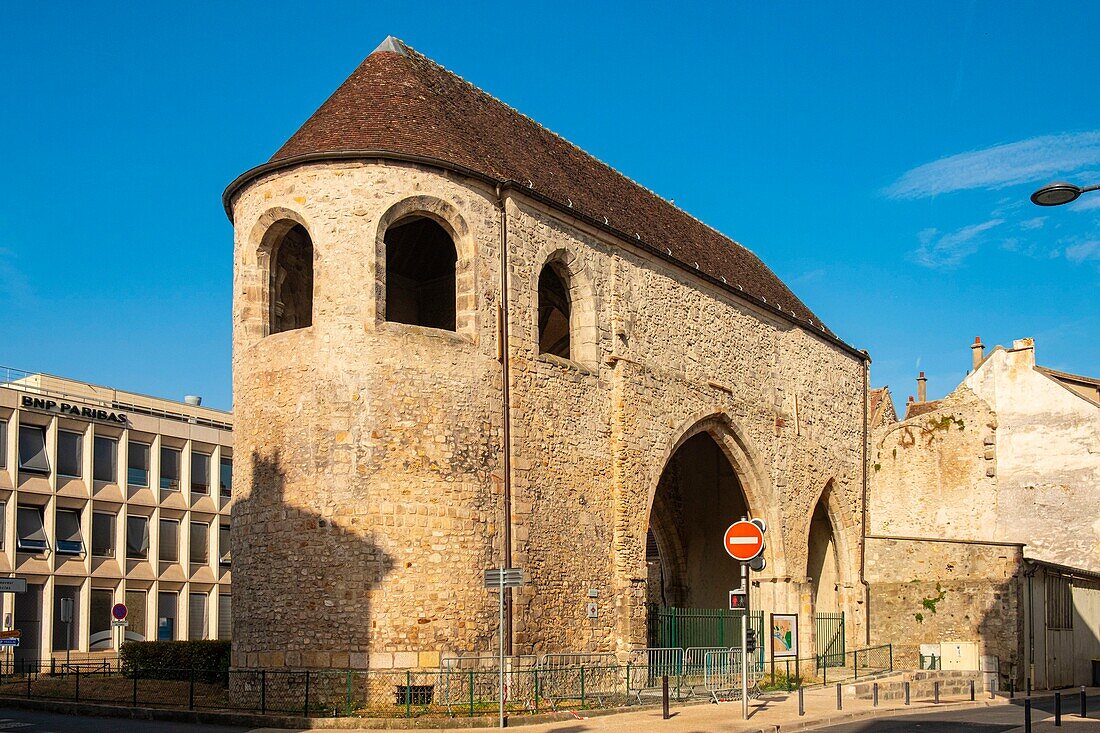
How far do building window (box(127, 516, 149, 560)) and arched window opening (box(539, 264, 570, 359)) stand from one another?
16.0 metres

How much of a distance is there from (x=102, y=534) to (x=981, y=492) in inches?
959

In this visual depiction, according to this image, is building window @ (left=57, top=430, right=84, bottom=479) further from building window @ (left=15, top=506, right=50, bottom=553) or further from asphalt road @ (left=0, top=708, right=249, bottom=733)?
asphalt road @ (left=0, top=708, right=249, bottom=733)

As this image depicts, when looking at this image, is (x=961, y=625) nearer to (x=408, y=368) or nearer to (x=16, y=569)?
(x=408, y=368)

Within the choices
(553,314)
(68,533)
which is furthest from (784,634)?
(68,533)

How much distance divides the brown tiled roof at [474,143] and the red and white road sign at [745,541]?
23.6 feet

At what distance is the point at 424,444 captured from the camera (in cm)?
1808

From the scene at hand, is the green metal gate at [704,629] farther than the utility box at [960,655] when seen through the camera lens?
No

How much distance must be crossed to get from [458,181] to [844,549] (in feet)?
51.8

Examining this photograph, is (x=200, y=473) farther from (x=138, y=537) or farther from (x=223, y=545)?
(x=138, y=537)

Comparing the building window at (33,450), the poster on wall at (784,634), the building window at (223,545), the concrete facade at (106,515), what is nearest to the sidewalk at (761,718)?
the poster on wall at (784,634)

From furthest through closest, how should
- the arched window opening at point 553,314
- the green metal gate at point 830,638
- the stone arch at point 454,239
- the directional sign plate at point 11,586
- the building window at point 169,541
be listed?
the building window at point 169,541
the green metal gate at point 830,638
the arched window opening at point 553,314
the directional sign plate at point 11,586
the stone arch at point 454,239

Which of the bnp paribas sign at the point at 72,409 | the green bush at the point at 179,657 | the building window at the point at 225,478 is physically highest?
the bnp paribas sign at the point at 72,409

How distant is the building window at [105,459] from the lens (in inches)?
1403

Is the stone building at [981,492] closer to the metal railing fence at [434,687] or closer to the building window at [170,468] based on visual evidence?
the metal railing fence at [434,687]
